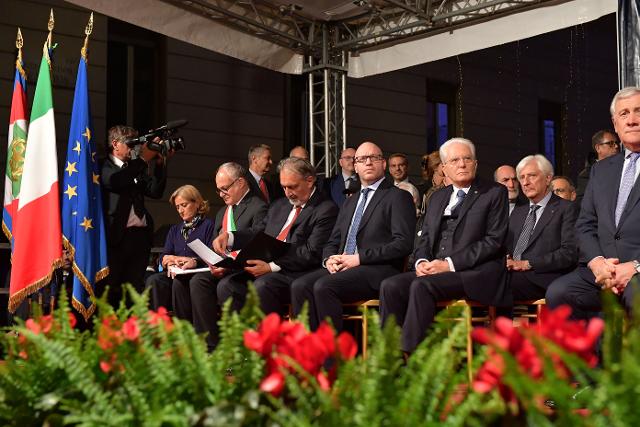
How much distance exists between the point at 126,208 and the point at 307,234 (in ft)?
5.97

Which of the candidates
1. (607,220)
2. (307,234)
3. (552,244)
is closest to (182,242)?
(307,234)

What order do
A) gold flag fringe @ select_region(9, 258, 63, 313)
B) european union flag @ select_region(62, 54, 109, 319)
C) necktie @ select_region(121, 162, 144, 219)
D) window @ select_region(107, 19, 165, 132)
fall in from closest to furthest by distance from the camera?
gold flag fringe @ select_region(9, 258, 63, 313), european union flag @ select_region(62, 54, 109, 319), necktie @ select_region(121, 162, 144, 219), window @ select_region(107, 19, 165, 132)

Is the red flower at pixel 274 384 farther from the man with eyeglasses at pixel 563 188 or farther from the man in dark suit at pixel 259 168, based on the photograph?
the man in dark suit at pixel 259 168

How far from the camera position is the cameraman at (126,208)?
19.0 feet

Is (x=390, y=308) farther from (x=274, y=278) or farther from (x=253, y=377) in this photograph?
(x=253, y=377)

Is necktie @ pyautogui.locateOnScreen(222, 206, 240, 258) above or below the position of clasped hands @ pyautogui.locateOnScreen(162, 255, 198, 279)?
above

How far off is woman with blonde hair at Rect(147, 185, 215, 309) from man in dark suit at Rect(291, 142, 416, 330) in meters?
1.16

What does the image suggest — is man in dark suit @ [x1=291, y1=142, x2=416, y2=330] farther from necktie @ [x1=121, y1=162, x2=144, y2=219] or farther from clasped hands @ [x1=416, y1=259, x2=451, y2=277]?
necktie @ [x1=121, y1=162, x2=144, y2=219]

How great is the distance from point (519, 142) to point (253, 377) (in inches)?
481

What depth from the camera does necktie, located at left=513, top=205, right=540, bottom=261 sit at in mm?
4430

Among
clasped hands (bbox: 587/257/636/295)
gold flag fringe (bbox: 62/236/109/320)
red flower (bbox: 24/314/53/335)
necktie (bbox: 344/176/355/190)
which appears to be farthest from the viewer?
necktie (bbox: 344/176/355/190)

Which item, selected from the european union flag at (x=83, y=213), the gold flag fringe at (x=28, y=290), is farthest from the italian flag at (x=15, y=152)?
the gold flag fringe at (x=28, y=290)

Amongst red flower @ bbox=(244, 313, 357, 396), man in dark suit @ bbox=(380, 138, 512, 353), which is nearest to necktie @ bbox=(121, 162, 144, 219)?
man in dark suit @ bbox=(380, 138, 512, 353)

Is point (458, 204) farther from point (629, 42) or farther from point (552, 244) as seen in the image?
point (629, 42)
